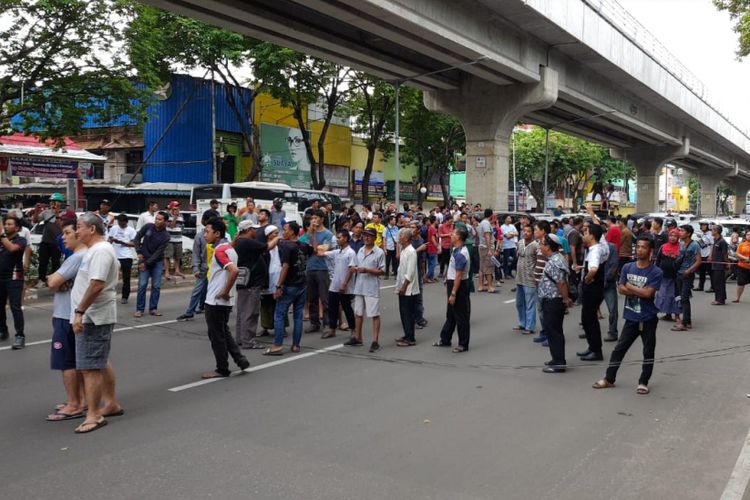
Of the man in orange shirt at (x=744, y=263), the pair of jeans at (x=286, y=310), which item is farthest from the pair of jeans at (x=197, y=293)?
the man in orange shirt at (x=744, y=263)

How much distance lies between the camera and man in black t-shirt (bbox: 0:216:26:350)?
842 centimetres

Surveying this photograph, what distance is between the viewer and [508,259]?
57.5ft

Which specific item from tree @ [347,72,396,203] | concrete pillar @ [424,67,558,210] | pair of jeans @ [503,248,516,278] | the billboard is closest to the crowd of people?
pair of jeans @ [503,248,516,278]

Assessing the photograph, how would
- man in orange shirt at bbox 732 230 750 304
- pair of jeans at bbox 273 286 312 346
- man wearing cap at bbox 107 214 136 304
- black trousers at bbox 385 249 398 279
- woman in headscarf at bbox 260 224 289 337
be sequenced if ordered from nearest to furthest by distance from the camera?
pair of jeans at bbox 273 286 312 346, woman in headscarf at bbox 260 224 289 337, man wearing cap at bbox 107 214 136 304, man in orange shirt at bbox 732 230 750 304, black trousers at bbox 385 249 398 279

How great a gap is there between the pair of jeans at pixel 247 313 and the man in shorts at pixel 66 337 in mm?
2891

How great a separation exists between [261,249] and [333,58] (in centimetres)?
1391

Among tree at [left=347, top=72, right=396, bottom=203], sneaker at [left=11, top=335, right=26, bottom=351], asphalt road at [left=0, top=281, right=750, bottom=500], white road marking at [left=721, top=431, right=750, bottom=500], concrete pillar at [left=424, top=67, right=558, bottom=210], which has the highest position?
tree at [left=347, top=72, right=396, bottom=203]

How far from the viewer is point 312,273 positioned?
10008 mm

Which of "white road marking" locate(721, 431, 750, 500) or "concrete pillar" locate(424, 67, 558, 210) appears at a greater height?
"concrete pillar" locate(424, 67, 558, 210)

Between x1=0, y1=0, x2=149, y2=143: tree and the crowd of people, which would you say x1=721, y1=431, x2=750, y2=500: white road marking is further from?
x1=0, y1=0, x2=149, y2=143: tree

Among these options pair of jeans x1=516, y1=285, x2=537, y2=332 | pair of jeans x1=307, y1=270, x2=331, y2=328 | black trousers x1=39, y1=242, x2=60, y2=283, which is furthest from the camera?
black trousers x1=39, y1=242, x2=60, y2=283

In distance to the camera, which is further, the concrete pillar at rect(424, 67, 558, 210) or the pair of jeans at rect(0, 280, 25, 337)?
the concrete pillar at rect(424, 67, 558, 210)

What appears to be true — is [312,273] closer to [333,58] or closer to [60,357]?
[60,357]

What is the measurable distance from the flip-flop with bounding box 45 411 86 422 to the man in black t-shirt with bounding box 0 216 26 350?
325 cm
